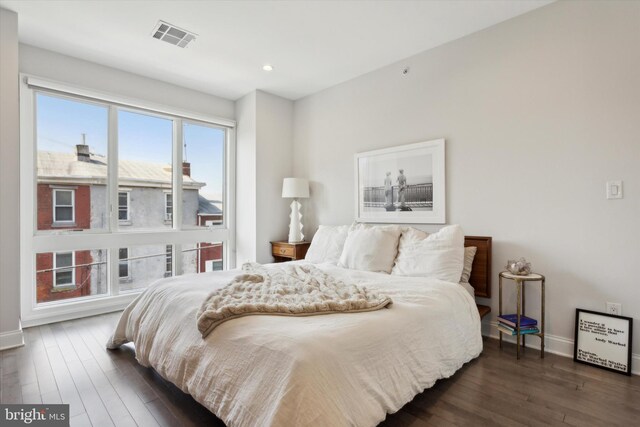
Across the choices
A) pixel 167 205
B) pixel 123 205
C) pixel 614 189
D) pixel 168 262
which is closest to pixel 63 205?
pixel 123 205

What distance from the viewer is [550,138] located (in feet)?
8.20

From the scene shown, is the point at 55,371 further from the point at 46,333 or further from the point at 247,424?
the point at 247,424

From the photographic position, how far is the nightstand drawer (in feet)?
13.3

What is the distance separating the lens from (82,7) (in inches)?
102

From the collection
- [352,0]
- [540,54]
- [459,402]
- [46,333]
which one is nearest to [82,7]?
[352,0]

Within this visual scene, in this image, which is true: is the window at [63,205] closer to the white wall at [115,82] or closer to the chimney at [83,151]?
the chimney at [83,151]

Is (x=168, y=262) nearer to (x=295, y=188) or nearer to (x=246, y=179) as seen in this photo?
(x=246, y=179)

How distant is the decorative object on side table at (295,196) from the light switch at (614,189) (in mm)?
2943

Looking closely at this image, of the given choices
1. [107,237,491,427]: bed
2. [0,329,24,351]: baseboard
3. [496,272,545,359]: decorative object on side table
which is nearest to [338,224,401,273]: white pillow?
[107,237,491,427]: bed

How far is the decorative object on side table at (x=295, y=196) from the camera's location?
13.7 feet

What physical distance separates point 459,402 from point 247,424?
1.21 meters

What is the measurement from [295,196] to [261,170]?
0.60m

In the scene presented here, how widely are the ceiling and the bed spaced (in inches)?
85.2
